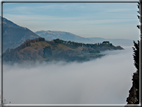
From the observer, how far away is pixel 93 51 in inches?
1048

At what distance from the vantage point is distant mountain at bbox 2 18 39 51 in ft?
77.0

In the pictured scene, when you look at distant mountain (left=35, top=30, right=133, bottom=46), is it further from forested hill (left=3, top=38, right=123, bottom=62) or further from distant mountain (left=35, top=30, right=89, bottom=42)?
forested hill (left=3, top=38, right=123, bottom=62)

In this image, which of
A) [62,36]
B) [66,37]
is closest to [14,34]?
[62,36]

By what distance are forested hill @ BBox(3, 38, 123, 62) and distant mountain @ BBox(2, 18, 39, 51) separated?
31.4 inches

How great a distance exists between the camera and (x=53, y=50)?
26.2 m

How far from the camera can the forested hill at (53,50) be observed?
25.1m

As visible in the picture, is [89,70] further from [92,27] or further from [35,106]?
[35,106]

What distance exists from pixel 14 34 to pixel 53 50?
6699 millimetres

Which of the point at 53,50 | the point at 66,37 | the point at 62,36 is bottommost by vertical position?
the point at 53,50

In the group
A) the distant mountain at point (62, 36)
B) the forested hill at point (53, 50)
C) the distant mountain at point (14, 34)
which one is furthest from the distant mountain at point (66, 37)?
the distant mountain at point (14, 34)

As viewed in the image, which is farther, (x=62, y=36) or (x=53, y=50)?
(x=53, y=50)

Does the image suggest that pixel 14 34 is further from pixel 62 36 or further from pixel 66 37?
A: pixel 66 37

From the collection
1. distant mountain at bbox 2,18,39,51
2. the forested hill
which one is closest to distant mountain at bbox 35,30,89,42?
the forested hill

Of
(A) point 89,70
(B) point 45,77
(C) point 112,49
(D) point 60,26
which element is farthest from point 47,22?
(A) point 89,70
